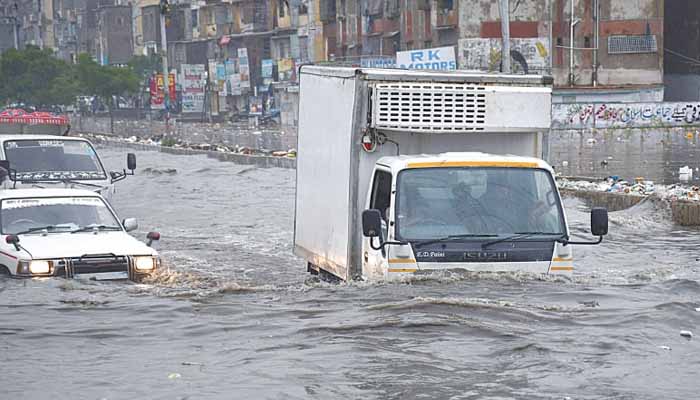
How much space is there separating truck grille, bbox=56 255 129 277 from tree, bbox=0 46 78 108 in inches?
3082

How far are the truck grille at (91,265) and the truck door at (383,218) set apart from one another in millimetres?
3160

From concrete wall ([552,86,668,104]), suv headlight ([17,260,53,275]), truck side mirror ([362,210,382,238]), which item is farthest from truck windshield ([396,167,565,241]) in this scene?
concrete wall ([552,86,668,104])

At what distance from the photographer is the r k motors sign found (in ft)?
173

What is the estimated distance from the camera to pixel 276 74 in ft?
318

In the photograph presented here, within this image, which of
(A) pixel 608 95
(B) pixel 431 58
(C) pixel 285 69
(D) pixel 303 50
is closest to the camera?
(B) pixel 431 58

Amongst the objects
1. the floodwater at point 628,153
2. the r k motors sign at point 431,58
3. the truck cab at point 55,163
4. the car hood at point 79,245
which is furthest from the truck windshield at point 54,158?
the r k motors sign at point 431,58

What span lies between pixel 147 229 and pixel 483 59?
4289 cm

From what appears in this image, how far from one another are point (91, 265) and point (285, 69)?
8306cm

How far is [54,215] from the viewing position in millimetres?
14914

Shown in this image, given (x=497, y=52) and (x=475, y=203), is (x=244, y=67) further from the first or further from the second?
(x=475, y=203)

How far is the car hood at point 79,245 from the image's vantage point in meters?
13.6

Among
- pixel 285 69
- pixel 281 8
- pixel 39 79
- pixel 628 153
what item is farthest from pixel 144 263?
pixel 281 8

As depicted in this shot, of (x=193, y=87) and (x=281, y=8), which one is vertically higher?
(x=281, y=8)

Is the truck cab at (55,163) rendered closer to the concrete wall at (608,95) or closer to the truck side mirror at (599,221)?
the truck side mirror at (599,221)
